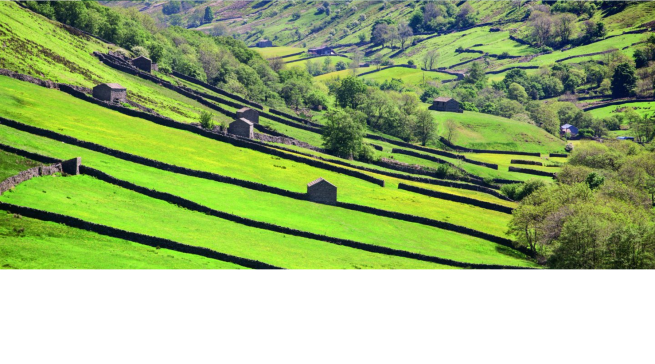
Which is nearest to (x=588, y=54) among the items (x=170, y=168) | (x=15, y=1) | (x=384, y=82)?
(x=384, y=82)

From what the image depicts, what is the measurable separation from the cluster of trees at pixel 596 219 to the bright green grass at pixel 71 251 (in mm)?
25688

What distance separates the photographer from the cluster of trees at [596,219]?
178 ft

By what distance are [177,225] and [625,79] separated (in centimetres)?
13505

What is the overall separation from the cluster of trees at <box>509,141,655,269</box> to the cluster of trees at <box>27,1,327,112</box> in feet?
212

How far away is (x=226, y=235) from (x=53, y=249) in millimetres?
13211

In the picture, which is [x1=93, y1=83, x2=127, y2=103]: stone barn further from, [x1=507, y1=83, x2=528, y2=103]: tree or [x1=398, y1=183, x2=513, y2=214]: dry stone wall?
[x1=507, y1=83, x2=528, y2=103]: tree

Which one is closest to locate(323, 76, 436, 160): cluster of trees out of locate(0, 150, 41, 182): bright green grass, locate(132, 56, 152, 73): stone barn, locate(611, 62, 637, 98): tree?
locate(132, 56, 152, 73): stone barn

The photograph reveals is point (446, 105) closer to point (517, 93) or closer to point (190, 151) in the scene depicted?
point (517, 93)

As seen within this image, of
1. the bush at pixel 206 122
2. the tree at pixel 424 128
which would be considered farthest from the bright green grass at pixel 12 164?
the tree at pixel 424 128

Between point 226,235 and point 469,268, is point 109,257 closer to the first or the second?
point 226,235

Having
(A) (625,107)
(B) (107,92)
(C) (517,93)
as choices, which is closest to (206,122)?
(B) (107,92)

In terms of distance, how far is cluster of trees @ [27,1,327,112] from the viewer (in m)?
126

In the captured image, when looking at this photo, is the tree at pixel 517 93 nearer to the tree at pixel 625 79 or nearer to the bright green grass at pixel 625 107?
the bright green grass at pixel 625 107

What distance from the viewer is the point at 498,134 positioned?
139 m
